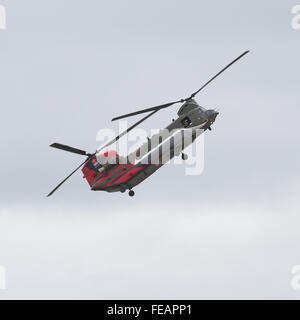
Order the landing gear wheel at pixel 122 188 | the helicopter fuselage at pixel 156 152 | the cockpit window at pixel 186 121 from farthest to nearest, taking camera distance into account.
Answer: the landing gear wheel at pixel 122 188, the cockpit window at pixel 186 121, the helicopter fuselage at pixel 156 152

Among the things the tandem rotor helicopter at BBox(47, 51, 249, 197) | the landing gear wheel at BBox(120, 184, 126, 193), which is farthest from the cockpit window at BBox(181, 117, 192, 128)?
the landing gear wheel at BBox(120, 184, 126, 193)

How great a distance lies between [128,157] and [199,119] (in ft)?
34.1

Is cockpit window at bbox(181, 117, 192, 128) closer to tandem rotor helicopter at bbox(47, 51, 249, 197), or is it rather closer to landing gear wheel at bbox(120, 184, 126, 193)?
tandem rotor helicopter at bbox(47, 51, 249, 197)

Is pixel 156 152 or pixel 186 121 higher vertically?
pixel 186 121

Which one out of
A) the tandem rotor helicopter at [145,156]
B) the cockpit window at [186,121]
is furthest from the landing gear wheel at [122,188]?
the cockpit window at [186,121]

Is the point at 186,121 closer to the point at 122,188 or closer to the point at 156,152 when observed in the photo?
the point at 156,152

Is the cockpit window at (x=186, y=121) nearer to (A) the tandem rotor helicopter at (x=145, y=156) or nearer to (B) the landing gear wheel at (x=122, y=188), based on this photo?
(A) the tandem rotor helicopter at (x=145, y=156)

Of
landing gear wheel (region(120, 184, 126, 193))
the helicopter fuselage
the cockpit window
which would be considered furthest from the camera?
landing gear wheel (region(120, 184, 126, 193))

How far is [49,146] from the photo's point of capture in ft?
274

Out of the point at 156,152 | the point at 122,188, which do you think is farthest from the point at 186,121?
the point at 122,188
